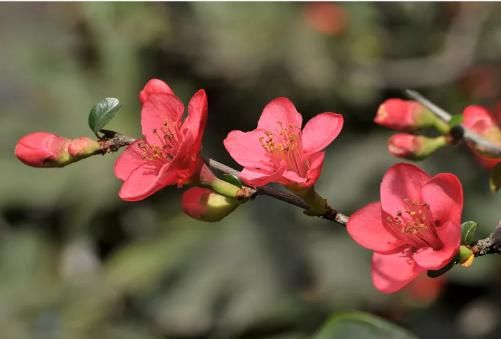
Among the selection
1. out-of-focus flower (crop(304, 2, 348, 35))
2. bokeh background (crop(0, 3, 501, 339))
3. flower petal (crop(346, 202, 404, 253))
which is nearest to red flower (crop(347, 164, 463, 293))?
flower petal (crop(346, 202, 404, 253))

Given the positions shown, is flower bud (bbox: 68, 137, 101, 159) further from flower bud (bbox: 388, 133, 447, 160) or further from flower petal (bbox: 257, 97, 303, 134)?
flower bud (bbox: 388, 133, 447, 160)

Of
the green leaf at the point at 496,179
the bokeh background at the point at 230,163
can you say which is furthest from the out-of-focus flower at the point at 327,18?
the green leaf at the point at 496,179

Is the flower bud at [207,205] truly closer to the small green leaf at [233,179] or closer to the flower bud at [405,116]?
the small green leaf at [233,179]

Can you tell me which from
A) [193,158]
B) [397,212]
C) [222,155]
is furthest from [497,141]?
[222,155]

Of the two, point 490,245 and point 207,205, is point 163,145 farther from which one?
point 490,245

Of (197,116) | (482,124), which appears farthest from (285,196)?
(482,124)
